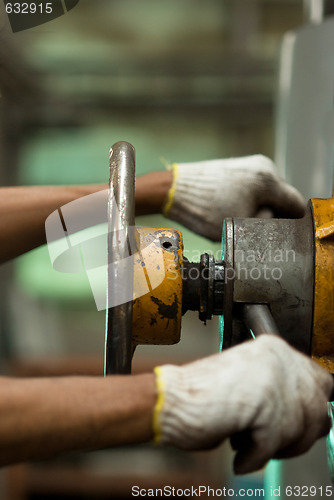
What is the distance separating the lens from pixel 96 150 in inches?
110

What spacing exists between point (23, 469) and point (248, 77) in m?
2.31

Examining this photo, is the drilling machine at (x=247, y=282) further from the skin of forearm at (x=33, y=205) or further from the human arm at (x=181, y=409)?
the skin of forearm at (x=33, y=205)

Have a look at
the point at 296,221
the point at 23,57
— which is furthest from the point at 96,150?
the point at 296,221

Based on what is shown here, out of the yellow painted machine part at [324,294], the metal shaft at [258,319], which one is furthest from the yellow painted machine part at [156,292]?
the yellow painted machine part at [324,294]

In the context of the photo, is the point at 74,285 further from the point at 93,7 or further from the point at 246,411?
the point at 246,411

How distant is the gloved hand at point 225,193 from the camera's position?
106 cm

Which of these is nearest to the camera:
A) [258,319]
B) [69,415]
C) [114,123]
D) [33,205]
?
[69,415]

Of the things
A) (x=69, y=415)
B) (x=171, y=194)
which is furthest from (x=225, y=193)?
(x=69, y=415)

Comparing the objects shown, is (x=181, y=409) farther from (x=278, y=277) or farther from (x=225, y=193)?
(x=225, y=193)

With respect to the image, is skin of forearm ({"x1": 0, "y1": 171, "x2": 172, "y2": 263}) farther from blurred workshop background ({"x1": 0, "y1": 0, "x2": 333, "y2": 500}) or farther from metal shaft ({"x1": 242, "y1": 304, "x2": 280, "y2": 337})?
blurred workshop background ({"x1": 0, "y1": 0, "x2": 333, "y2": 500})

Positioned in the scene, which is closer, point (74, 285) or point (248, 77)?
point (248, 77)

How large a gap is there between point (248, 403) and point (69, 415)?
0.74 ft

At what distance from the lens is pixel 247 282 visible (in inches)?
30.2

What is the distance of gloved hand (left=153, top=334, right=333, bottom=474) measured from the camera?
0.59m
